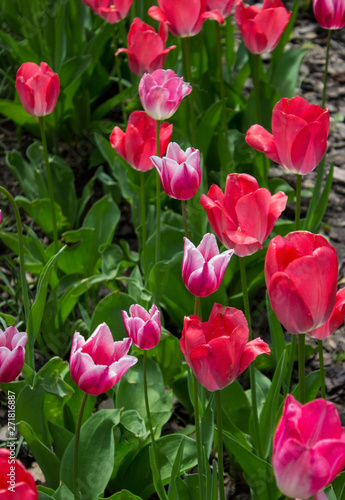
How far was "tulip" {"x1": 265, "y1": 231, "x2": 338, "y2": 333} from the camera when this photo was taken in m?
0.86

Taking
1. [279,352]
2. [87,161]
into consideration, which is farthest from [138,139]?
[87,161]

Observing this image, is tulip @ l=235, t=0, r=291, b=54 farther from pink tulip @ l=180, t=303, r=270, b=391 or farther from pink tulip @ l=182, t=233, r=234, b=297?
pink tulip @ l=180, t=303, r=270, b=391

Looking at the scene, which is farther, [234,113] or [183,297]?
[234,113]

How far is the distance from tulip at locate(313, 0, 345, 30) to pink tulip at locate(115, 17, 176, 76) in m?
0.38

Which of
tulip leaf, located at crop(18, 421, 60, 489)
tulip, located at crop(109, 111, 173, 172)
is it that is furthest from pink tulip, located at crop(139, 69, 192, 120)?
tulip leaf, located at crop(18, 421, 60, 489)

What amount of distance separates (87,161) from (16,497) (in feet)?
6.67

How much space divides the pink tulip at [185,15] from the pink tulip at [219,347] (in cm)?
96

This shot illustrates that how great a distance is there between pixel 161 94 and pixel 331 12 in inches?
21.9

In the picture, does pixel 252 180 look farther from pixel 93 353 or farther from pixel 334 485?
pixel 334 485

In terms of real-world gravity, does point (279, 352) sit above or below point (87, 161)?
above

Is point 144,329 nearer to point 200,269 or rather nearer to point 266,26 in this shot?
A: point 200,269

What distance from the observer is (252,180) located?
1143 mm

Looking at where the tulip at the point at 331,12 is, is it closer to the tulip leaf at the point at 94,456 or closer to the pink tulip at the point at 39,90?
the pink tulip at the point at 39,90

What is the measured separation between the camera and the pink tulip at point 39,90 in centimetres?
154
